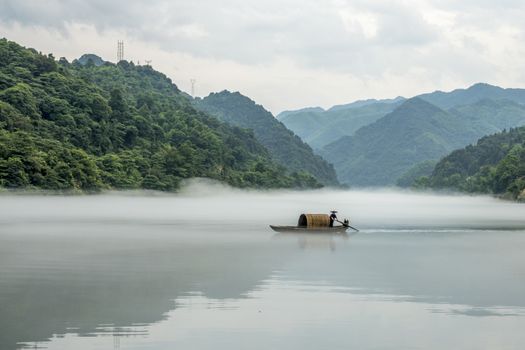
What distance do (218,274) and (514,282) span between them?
10.1 metres

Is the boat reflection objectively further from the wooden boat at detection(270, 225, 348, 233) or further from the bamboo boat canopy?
the bamboo boat canopy

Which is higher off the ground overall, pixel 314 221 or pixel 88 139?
pixel 88 139

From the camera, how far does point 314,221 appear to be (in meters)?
49.5

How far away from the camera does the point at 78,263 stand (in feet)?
94.1

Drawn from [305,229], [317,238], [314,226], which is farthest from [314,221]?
[317,238]

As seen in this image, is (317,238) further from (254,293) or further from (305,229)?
(254,293)

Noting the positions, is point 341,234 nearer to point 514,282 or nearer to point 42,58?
point 514,282

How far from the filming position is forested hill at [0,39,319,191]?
96938 mm

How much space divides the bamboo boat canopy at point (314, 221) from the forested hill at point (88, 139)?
5041 cm

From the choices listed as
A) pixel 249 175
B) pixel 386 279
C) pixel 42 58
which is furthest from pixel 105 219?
pixel 249 175

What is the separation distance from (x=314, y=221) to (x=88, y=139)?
80416mm

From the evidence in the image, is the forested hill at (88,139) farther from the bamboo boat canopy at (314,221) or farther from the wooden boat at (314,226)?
the wooden boat at (314,226)

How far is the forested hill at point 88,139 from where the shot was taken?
96.9m

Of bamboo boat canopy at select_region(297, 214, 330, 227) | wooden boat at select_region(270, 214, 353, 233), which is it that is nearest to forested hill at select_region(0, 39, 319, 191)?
bamboo boat canopy at select_region(297, 214, 330, 227)
